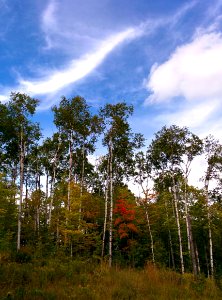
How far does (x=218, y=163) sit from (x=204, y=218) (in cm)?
601

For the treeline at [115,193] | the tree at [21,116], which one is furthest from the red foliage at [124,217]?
the tree at [21,116]

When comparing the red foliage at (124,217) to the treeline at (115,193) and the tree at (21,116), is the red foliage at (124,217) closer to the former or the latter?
the treeline at (115,193)

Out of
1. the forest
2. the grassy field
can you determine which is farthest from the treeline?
the grassy field

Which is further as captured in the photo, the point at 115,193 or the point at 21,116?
the point at 115,193

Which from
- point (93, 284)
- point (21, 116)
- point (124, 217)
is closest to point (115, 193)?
point (124, 217)

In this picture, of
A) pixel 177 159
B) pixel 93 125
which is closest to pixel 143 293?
pixel 93 125

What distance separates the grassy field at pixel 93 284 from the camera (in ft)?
26.6

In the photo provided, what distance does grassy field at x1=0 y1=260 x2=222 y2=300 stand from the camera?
8094mm

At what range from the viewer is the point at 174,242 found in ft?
114

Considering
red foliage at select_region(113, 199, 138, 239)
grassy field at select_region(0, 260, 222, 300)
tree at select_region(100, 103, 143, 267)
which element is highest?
tree at select_region(100, 103, 143, 267)

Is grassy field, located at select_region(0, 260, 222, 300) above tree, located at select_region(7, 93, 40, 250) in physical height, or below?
below

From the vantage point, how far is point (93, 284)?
9664 millimetres

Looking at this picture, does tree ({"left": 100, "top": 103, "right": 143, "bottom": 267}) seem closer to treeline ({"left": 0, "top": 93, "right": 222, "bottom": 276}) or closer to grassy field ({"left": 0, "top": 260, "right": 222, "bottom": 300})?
treeline ({"left": 0, "top": 93, "right": 222, "bottom": 276})

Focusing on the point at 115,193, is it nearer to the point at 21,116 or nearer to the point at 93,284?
the point at 21,116
